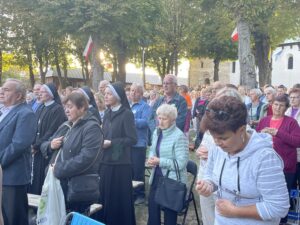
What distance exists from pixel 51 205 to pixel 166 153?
A: 142 centimetres

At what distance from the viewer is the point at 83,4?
73.3ft

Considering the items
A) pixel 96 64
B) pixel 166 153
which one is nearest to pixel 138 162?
pixel 166 153

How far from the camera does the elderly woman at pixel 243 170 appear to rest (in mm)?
2211

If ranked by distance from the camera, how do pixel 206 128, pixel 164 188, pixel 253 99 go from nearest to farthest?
pixel 206 128, pixel 164 188, pixel 253 99

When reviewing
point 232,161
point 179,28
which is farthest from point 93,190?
point 179,28

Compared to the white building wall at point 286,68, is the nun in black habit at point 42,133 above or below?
below

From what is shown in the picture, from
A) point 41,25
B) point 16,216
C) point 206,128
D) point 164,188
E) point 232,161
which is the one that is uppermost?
point 41,25

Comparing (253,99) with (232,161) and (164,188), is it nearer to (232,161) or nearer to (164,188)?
(164,188)

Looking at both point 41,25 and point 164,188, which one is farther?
point 41,25

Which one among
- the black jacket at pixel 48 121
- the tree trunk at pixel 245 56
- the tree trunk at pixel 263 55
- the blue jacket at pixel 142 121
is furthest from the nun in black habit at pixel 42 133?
→ the tree trunk at pixel 263 55

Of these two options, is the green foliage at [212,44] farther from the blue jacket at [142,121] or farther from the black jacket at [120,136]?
the black jacket at [120,136]

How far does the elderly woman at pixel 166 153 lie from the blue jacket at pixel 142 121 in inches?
70.2

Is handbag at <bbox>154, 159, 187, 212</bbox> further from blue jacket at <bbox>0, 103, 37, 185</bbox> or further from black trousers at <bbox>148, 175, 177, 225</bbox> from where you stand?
blue jacket at <bbox>0, 103, 37, 185</bbox>

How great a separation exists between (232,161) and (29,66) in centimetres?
3502
